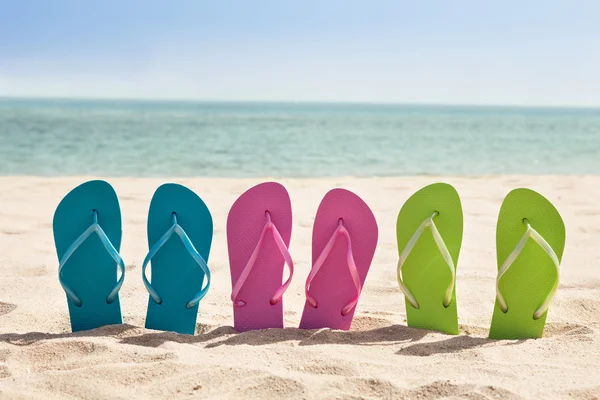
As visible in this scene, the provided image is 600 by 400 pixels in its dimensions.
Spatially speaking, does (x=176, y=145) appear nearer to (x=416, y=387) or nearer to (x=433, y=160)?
(x=433, y=160)

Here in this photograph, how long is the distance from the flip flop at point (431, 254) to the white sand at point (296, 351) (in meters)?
0.08

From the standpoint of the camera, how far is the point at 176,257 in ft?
6.77

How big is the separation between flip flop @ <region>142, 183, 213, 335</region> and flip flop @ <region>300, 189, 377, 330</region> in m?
0.37

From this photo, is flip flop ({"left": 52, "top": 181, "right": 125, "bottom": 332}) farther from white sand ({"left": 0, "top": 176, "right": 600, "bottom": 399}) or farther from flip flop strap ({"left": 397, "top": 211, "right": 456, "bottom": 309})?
flip flop strap ({"left": 397, "top": 211, "right": 456, "bottom": 309})

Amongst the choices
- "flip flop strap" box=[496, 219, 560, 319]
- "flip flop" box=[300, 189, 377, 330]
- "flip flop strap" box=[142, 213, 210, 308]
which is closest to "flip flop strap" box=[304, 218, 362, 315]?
"flip flop" box=[300, 189, 377, 330]

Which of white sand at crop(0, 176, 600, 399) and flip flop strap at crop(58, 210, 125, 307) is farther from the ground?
flip flop strap at crop(58, 210, 125, 307)

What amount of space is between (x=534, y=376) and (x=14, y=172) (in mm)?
8101

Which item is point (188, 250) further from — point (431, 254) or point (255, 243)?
point (431, 254)

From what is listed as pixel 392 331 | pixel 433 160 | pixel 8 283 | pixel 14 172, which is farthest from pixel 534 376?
pixel 433 160

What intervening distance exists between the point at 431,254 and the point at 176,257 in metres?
0.84

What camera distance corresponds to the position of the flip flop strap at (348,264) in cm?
195

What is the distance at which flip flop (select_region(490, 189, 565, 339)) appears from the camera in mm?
1978

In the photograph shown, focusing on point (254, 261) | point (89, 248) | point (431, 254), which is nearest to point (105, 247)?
point (89, 248)

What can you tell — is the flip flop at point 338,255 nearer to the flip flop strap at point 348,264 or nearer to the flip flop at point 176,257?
the flip flop strap at point 348,264
